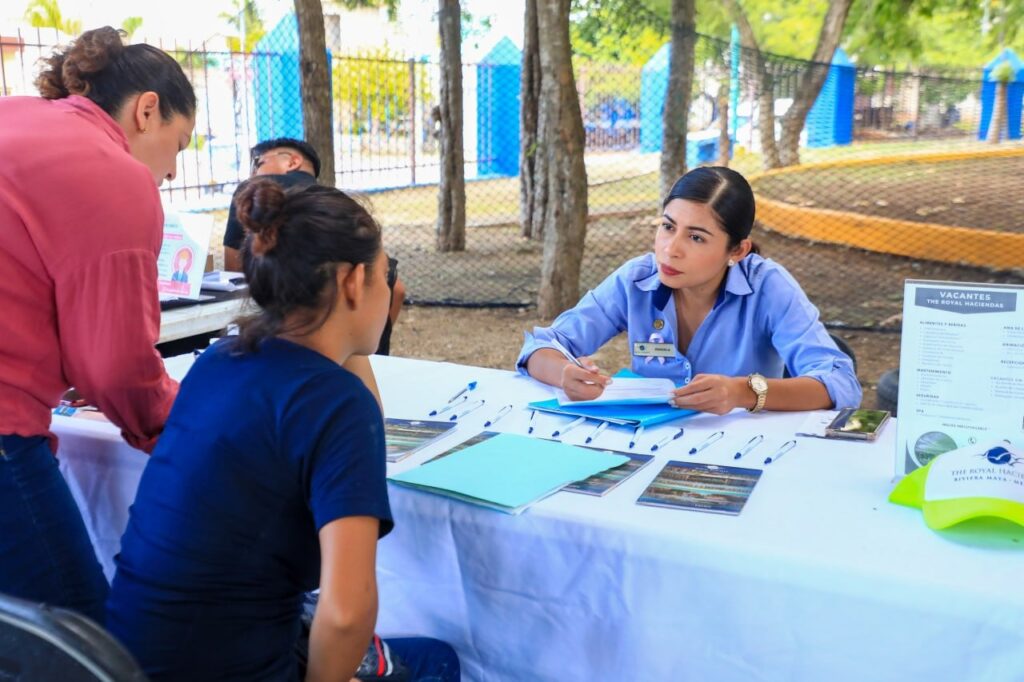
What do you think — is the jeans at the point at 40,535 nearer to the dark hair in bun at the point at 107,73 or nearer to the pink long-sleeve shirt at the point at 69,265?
the pink long-sleeve shirt at the point at 69,265

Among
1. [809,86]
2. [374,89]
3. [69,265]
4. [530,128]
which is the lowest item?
[69,265]

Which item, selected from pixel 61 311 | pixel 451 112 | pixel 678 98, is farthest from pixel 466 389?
pixel 451 112

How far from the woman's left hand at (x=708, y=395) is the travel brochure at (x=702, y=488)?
0.28 meters

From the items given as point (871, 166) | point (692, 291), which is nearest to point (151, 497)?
point (692, 291)

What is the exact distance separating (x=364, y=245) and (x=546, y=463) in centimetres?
56

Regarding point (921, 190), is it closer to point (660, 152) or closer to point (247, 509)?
point (660, 152)

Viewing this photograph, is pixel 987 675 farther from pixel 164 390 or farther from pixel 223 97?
pixel 223 97

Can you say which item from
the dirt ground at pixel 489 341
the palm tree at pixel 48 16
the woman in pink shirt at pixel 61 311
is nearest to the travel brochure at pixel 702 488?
the woman in pink shirt at pixel 61 311

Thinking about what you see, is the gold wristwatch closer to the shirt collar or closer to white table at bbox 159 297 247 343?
the shirt collar

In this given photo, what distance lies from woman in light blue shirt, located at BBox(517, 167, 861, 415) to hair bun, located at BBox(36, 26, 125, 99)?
1.11 meters

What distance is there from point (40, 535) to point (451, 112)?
738 cm

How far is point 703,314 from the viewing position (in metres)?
2.59

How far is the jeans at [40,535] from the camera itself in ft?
5.30

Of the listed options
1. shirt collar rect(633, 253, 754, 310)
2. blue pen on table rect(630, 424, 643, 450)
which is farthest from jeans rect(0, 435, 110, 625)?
shirt collar rect(633, 253, 754, 310)
